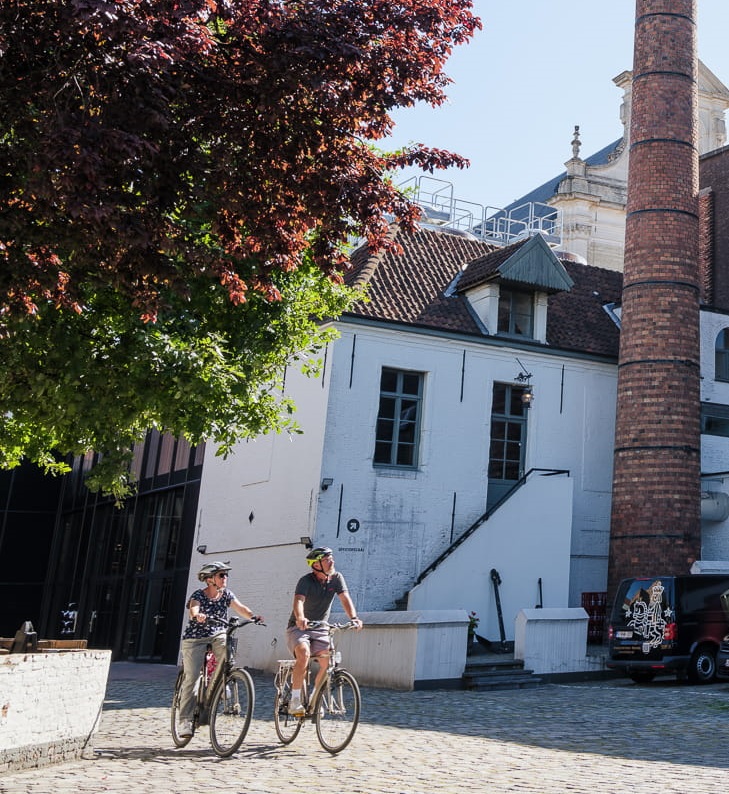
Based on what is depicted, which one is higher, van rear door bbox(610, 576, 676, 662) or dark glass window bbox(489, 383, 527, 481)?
dark glass window bbox(489, 383, 527, 481)

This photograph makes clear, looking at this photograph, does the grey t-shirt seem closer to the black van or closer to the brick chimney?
the black van

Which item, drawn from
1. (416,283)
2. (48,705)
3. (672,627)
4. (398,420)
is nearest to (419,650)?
(672,627)

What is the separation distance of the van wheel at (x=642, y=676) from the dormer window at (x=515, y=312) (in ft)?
26.2

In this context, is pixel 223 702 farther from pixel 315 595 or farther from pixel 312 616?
pixel 315 595

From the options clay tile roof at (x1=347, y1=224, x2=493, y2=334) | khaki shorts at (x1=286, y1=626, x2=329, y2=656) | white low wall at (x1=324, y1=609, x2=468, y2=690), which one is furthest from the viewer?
clay tile roof at (x1=347, y1=224, x2=493, y2=334)

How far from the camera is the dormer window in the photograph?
22.5 metres

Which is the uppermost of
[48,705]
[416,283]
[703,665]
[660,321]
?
[416,283]

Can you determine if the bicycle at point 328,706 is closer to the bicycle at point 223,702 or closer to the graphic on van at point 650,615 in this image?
the bicycle at point 223,702

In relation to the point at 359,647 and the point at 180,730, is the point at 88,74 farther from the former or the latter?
the point at 359,647

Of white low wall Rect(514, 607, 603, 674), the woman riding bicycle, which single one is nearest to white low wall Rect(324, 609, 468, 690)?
white low wall Rect(514, 607, 603, 674)

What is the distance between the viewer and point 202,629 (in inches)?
366

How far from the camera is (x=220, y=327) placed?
12.5 meters

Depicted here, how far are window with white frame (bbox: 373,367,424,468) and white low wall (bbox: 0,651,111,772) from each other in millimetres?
11675

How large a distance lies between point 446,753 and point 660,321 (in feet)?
46.8
